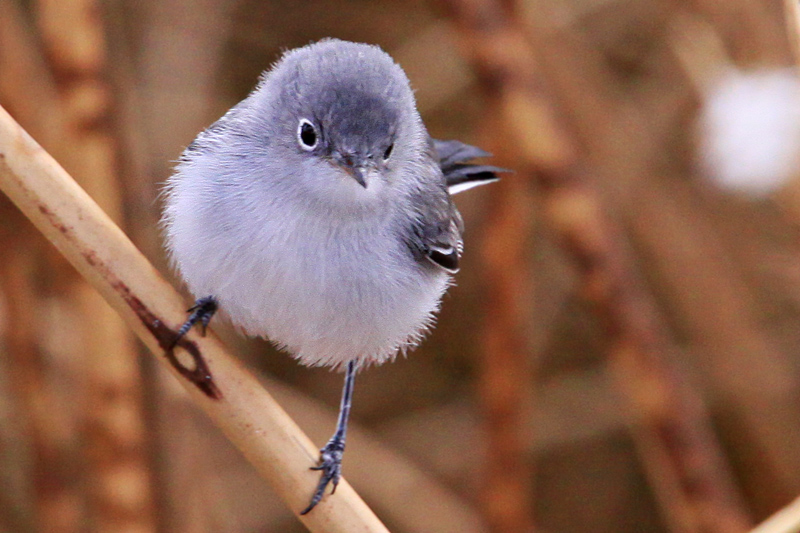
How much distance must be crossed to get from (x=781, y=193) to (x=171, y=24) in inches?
73.3

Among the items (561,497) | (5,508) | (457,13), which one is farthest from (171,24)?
(561,497)

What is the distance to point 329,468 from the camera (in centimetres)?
127

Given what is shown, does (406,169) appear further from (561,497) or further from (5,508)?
(561,497)

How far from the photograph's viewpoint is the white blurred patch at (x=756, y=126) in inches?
87.9

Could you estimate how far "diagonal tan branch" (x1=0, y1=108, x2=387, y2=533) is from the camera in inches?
41.6

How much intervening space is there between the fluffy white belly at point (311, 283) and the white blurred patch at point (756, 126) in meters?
1.37

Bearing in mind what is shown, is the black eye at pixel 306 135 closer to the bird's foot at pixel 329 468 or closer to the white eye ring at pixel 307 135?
the white eye ring at pixel 307 135

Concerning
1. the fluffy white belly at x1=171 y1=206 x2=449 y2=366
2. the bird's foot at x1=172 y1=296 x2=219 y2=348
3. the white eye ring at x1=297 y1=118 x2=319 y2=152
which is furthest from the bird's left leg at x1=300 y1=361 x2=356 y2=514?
the white eye ring at x1=297 y1=118 x2=319 y2=152

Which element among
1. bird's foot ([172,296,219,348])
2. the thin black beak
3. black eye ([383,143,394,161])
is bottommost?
bird's foot ([172,296,219,348])

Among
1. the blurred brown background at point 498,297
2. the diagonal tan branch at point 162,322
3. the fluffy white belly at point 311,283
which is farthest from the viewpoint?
the blurred brown background at point 498,297

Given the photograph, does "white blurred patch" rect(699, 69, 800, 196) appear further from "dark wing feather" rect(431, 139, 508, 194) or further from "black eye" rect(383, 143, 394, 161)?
"black eye" rect(383, 143, 394, 161)

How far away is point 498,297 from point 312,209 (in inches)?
37.3

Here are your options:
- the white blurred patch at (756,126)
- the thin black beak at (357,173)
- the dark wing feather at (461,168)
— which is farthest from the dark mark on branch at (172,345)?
the white blurred patch at (756,126)

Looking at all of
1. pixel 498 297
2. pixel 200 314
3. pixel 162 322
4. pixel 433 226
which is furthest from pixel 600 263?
pixel 162 322
